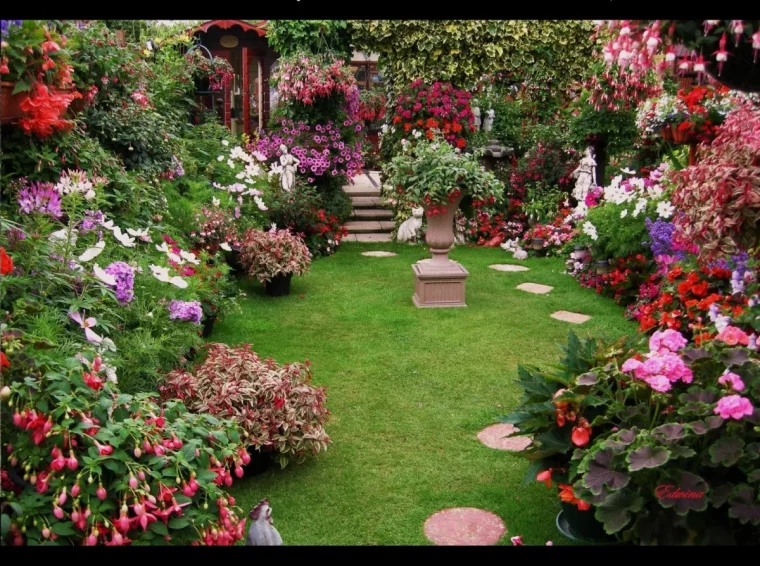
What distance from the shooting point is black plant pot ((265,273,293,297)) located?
24.2 ft

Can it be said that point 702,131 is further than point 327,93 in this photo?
No

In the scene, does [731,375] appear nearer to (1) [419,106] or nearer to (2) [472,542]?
(2) [472,542]

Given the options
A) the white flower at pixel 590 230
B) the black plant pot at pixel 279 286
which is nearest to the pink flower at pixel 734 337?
the white flower at pixel 590 230

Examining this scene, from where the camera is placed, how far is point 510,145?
37.3ft

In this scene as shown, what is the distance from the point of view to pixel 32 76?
3273mm

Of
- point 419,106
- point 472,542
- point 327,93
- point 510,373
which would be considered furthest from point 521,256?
point 472,542

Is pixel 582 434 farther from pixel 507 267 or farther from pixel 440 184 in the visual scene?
pixel 507 267

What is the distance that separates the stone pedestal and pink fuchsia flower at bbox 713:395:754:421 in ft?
14.9

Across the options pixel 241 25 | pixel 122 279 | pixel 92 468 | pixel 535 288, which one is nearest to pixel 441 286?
pixel 535 288

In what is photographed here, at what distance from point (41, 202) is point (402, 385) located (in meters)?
2.54

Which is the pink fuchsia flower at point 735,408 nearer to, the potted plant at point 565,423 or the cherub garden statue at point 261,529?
the potted plant at point 565,423

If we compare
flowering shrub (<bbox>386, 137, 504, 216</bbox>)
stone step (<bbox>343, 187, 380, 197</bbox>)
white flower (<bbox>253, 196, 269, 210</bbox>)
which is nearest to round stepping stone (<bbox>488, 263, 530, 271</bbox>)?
flowering shrub (<bbox>386, 137, 504, 216</bbox>)
